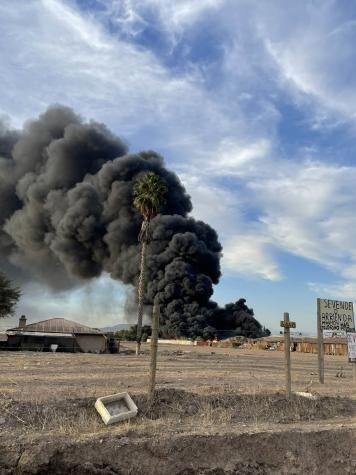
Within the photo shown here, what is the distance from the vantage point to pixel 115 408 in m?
8.30

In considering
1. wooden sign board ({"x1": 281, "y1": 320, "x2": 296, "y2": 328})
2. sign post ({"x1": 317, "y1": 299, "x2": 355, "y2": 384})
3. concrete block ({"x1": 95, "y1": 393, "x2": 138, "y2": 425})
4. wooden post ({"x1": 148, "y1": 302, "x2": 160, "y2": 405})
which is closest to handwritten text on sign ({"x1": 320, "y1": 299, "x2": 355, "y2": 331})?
sign post ({"x1": 317, "y1": 299, "x2": 355, "y2": 384})

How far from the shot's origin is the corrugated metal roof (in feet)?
136

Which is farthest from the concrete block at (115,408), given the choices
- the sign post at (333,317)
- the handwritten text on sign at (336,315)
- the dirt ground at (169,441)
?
the handwritten text on sign at (336,315)

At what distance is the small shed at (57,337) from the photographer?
39562 mm

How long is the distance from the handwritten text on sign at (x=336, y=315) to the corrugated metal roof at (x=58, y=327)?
29.5 metres

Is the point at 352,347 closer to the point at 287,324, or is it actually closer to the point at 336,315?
the point at 287,324

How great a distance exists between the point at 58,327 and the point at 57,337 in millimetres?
2155

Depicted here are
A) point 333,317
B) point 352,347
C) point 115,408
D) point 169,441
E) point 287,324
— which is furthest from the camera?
point 333,317

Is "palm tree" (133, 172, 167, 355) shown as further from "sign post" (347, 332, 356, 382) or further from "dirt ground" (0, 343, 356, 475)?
"dirt ground" (0, 343, 356, 475)

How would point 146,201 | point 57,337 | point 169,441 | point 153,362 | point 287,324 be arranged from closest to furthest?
1. point 169,441
2. point 153,362
3. point 287,324
4. point 57,337
5. point 146,201

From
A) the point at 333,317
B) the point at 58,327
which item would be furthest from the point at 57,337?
the point at 333,317

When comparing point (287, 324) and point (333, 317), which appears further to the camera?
point (333, 317)

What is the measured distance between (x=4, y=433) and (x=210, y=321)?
72182 mm

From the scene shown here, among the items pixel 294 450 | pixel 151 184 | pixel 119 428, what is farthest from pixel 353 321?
pixel 151 184
